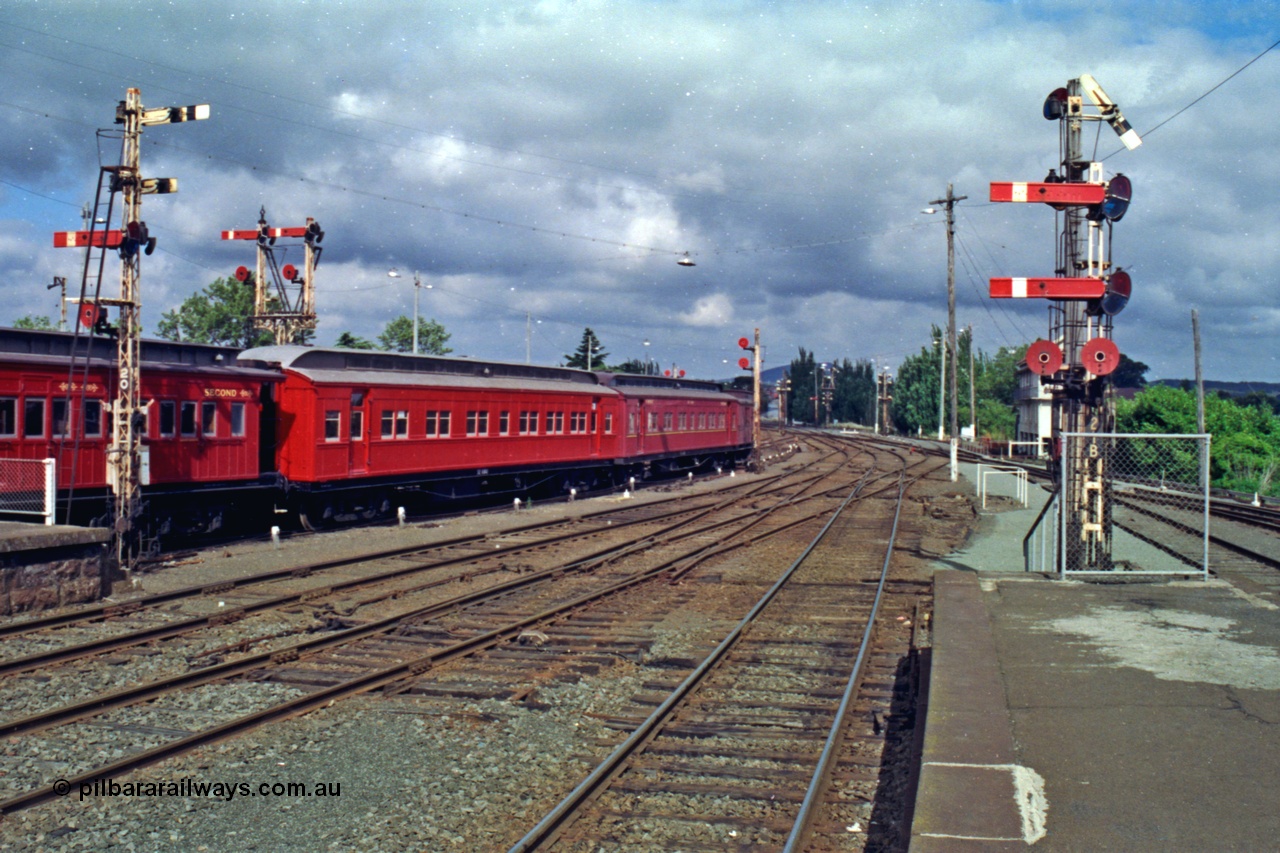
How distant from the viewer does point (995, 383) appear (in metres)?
100

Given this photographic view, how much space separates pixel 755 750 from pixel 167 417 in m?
13.4

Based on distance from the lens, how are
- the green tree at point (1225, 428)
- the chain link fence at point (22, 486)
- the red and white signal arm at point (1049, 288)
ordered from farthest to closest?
1. the green tree at point (1225, 428)
2. the chain link fence at point (22, 486)
3. the red and white signal arm at point (1049, 288)

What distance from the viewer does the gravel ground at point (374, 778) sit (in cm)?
560

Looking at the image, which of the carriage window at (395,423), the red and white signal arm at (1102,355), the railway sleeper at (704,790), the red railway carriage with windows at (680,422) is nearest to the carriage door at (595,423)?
the red railway carriage with windows at (680,422)

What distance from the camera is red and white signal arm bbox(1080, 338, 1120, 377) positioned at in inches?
452

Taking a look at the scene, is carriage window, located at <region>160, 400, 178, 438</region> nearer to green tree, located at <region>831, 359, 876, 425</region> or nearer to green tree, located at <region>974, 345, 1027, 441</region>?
green tree, located at <region>974, 345, 1027, 441</region>

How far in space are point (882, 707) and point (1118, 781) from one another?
10.2 ft

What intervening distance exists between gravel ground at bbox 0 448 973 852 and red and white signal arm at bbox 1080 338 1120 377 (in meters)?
6.18

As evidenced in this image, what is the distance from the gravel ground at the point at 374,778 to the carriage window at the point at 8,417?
917 cm

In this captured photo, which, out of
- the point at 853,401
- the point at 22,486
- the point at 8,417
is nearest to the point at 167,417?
the point at 8,417

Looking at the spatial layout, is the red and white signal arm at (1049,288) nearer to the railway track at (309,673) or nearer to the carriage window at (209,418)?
the railway track at (309,673)

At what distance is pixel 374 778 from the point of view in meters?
6.47

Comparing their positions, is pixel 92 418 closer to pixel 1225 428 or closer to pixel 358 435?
pixel 358 435

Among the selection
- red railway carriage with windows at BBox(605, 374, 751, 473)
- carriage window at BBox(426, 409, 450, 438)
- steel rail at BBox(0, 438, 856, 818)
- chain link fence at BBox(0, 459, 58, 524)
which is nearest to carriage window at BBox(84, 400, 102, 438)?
chain link fence at BBox(0, 459, 58, 524)
